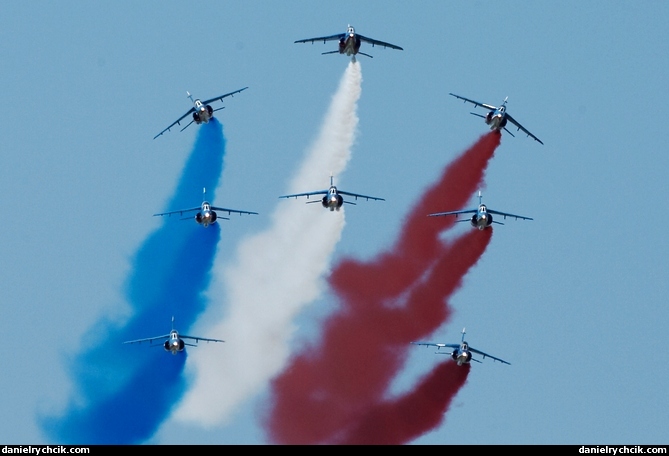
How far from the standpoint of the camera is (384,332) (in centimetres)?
9425

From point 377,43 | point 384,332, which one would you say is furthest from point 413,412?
point 377,43

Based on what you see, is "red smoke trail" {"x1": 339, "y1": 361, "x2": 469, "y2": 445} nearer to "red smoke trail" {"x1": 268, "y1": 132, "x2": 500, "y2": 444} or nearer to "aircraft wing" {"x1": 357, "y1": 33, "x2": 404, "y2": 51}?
"red smoke trail" {"x1": 268, "y1": 132, "x2": 500, "y2": 444}

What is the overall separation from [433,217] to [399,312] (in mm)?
5597

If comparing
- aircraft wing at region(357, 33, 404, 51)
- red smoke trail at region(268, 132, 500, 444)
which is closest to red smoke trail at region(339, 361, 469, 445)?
red smoke trail at region(268, 132, 500, 444)

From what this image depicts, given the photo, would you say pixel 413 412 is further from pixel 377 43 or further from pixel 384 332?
pixel 377 43

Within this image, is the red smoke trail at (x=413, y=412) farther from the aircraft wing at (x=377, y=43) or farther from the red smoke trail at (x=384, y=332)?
the aircraft wing at (x=377, y=43)

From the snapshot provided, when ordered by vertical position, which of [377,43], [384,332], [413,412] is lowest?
[413,412]

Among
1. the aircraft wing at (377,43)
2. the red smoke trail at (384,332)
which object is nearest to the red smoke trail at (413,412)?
the red smoke trail at (384,332)

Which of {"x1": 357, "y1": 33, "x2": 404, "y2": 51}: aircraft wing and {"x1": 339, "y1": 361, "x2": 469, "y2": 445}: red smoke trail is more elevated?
{"x1": 357, "y1": 33, "x2": 404, "y2": 51}: aircraft wing

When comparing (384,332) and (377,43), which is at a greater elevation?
(377,43)

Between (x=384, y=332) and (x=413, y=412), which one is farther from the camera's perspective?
(x=384, y=332)

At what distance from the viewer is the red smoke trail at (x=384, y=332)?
→ 9100 centimetres

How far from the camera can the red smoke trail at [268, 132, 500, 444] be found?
91.0 metres

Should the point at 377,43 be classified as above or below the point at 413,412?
above
